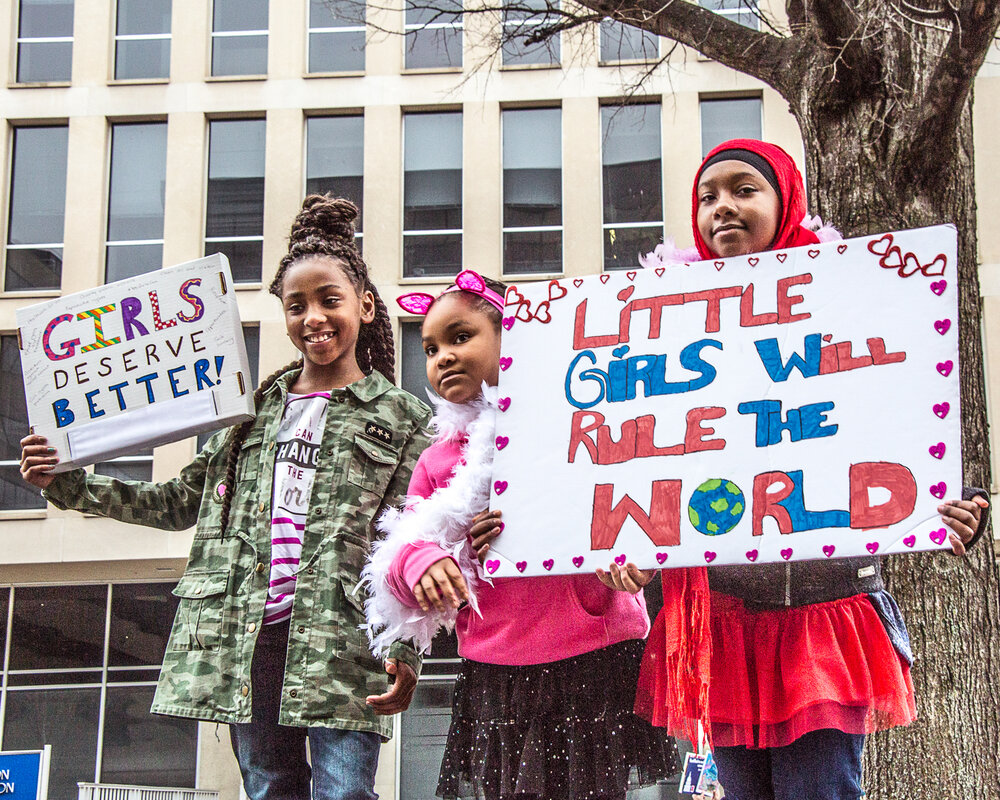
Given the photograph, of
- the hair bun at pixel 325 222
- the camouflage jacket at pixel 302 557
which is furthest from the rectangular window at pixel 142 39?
the camouflage jacket at pixel 302 557

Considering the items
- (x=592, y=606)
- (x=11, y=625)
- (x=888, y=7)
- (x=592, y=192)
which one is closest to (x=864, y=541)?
(x=592, y=606)

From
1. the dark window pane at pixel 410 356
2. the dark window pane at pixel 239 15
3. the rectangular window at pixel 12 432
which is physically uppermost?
the dark window pane at pixel 239 15

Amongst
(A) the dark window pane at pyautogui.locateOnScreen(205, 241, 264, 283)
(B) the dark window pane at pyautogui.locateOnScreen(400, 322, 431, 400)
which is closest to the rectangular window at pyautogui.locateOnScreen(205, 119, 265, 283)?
(A) the dark window pane at pyautogui.locateOnScreen(205, 241, 264, 283)

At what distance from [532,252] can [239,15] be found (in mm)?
4822

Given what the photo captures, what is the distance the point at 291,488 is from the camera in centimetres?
299

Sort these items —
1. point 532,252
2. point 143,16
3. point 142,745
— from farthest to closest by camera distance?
point 143,16
point 532,252
point 142,745

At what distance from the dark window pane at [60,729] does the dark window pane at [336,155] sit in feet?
21.3

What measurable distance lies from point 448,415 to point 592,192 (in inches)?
466

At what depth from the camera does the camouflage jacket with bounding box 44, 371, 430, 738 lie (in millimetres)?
2773

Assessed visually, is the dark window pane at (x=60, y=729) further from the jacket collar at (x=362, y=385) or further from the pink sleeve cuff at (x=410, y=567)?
the pink sleeve cuff at (x=410, y=567)

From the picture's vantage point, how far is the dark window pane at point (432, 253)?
1434 cm

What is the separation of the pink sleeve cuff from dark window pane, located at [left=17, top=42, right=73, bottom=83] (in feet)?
46.5

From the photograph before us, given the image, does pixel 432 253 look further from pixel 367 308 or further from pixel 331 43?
pixel 367 308

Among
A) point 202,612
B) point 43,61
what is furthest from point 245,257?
point 202,612
